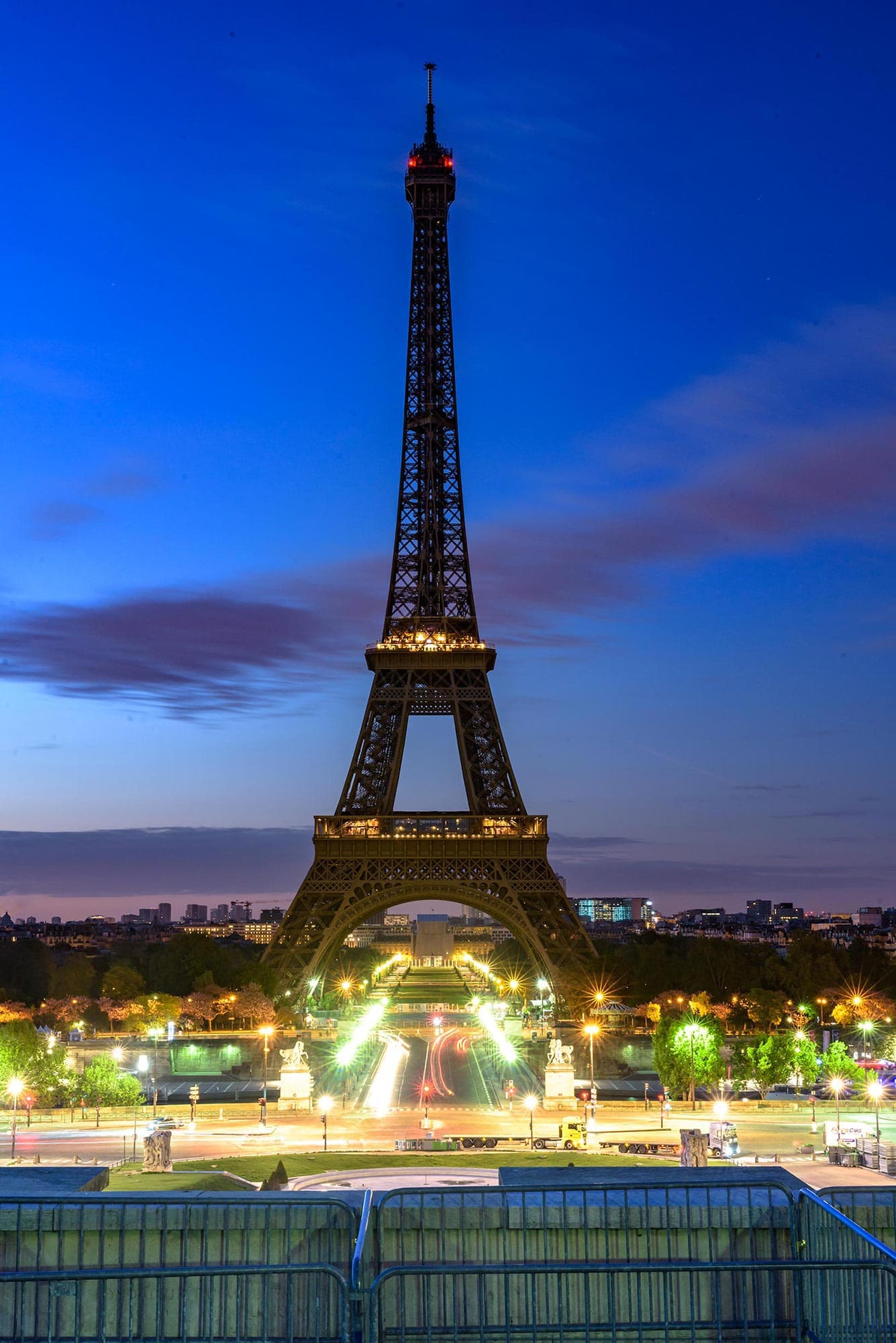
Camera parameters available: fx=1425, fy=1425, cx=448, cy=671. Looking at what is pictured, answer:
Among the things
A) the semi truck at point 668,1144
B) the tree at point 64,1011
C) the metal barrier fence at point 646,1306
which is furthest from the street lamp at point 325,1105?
the metal barrier fence at point 646,1306

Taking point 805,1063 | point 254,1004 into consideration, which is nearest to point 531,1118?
point 805,1063

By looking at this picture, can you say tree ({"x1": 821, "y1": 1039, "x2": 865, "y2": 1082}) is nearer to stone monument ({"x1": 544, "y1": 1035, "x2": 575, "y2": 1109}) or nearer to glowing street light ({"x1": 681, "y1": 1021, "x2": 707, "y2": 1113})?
glowing street light ({"x1": 681, "y1": 1021, "x2": 707, "y2": 1113})

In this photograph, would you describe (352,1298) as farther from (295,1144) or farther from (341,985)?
(341,985)

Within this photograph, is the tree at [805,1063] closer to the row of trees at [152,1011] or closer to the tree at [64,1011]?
the row of trees at [152,1011]

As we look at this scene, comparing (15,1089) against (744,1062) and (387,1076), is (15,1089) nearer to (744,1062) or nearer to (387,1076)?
(387,1076)

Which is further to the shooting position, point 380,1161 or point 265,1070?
point 265,1070

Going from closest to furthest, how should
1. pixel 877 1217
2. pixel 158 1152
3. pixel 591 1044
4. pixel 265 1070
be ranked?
pixel 877 1217, pixel 158 1152, pixel 591 1044, pixel 265 1070

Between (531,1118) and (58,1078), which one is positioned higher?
(58,1078)

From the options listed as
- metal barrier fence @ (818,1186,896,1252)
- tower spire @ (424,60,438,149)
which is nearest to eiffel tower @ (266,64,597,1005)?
tower spire @ (424,60,438,149)
